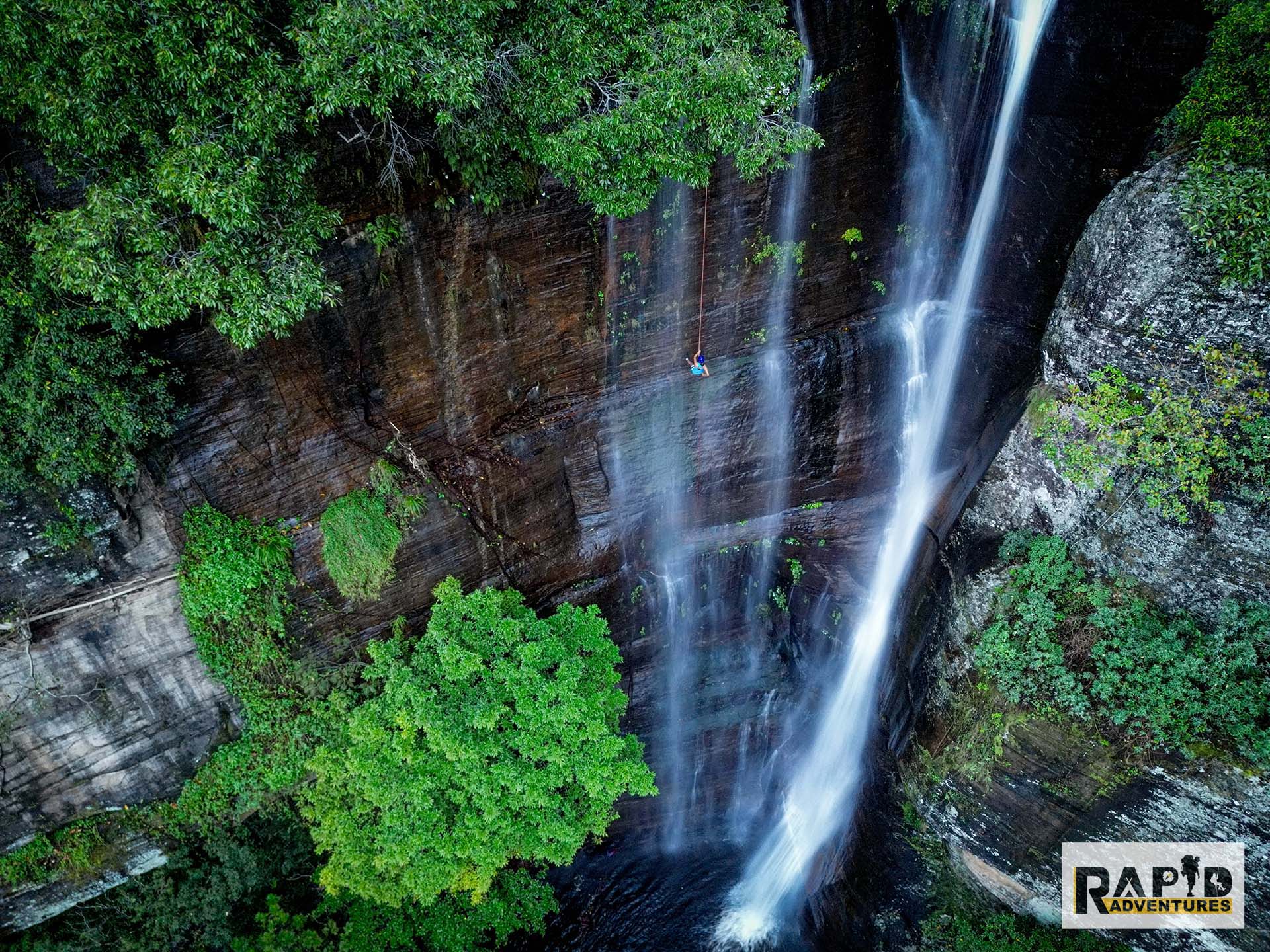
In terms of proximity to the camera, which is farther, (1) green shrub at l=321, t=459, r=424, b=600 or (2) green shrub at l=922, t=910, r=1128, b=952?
(2) green shrub at l=922, t=910, r=1128, b=952

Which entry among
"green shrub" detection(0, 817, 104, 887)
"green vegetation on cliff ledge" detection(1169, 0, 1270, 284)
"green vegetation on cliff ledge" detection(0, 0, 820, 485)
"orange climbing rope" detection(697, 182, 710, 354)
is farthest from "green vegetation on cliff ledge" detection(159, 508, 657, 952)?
"green vegetation on cliff ledge" detection(1169, 0, 1270, 284)

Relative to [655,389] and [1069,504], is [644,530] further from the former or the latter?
[1069,504]

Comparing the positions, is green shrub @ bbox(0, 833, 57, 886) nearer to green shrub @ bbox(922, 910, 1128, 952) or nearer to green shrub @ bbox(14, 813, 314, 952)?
green shrub @ bbox(14, 813, 314, 952)

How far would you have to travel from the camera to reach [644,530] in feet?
42.1

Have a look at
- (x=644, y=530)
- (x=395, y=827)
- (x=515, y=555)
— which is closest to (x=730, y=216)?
(x=644, y=530)

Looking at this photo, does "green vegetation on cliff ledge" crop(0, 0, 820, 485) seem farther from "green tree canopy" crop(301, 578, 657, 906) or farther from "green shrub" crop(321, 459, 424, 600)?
"green tree canopy" crop(301, 578, 657, 906)

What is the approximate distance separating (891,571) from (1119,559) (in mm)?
4279

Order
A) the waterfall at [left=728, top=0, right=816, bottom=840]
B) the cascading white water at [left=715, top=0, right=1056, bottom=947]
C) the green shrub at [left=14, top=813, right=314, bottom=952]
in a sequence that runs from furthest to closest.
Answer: the cascading white water at [left=715, top=0, right=1056, bottom=947] < the green shrub at [left=14, top=813, right=314, bottom=952] < the waterfall at [left=728, top=0, right=816, bottom=840]

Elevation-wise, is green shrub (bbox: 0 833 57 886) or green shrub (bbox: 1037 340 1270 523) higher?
green shrub (bbox: 1037 340 1270 523)

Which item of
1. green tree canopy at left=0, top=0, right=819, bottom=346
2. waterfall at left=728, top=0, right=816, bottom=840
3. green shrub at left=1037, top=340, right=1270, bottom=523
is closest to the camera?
green tree canopy at left=0, top=0, right=819, bottom=346

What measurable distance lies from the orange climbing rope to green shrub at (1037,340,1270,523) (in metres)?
5.47

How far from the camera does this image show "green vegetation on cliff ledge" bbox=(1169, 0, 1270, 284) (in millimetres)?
7645

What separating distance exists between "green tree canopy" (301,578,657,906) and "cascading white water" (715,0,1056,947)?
5920 mm

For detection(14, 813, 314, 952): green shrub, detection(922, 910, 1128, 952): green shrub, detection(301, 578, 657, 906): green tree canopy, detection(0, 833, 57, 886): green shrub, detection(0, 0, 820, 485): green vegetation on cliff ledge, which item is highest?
detection(0, 0, 820, 485): green vegetation on cliff ledge
